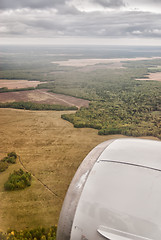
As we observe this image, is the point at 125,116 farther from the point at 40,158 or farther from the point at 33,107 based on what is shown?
the point at 40,158

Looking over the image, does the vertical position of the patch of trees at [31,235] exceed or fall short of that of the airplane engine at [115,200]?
it falls short

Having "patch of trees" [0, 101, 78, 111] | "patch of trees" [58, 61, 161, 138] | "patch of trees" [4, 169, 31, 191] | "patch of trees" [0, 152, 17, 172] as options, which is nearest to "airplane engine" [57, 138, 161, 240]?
"patch of trees" [4, 169, 31, 191]

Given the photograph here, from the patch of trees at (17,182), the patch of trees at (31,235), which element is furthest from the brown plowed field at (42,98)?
the patch of trees at (31,235)

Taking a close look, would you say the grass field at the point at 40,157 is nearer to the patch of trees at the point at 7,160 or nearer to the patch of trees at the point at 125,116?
the patch of trees at the point at 7,160

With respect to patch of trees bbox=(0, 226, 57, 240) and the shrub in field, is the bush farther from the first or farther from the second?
patch of trees bbox=(0, 226, 57, 240)

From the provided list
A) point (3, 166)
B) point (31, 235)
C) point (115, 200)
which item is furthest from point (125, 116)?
point (115, 200)
